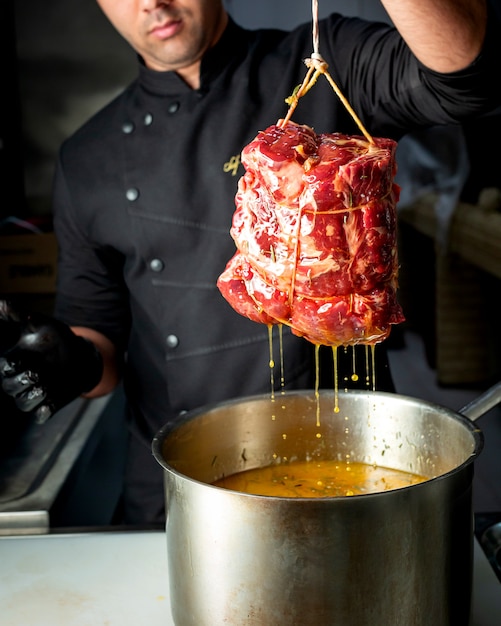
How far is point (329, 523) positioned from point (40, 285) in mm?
2535

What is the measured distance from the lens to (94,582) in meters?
1.29

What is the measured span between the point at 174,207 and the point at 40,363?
1.51 ft

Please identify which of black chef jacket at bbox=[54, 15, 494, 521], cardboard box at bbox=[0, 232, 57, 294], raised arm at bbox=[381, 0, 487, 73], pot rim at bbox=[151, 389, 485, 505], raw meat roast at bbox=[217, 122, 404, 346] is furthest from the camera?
cardboard box at bbox=[0, 232, 57, 294]

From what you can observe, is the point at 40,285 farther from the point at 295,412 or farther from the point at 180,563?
the point at 180,563

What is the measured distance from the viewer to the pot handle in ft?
3.86

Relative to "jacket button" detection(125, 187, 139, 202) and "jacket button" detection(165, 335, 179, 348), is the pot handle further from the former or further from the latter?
"jacket button" detection(125, 187, 139, 202)

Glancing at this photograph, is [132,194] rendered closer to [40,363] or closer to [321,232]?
[40,363]

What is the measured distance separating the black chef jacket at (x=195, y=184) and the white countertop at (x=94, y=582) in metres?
0.54

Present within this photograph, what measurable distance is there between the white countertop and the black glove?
310 millimetres

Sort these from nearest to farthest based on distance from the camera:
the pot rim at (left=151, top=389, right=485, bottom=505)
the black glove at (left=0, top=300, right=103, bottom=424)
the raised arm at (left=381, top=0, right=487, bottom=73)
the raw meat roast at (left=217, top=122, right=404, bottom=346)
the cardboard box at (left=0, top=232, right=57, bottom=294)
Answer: the pot rim at (left=151, top=389, right=485, bottom=505) → the raw meat roast at (left=217, top=122, right=404, bottom=346) → the raised arm at (left=381, top=0, right=487, bottom=73) → the black glove at (left=0, top=300, right=103, bottom=424) → the cardboard box at (left=0, top=232, right=57, bottom=294)

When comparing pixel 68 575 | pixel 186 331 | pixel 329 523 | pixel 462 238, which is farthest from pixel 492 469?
pixel 329 523

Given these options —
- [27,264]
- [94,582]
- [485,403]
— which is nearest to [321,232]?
[485,403]

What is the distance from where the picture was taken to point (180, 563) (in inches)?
40.6

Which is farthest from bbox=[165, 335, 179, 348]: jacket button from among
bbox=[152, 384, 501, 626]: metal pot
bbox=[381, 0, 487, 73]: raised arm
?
bbox=[381, 0, 487, 73]: raised arm
